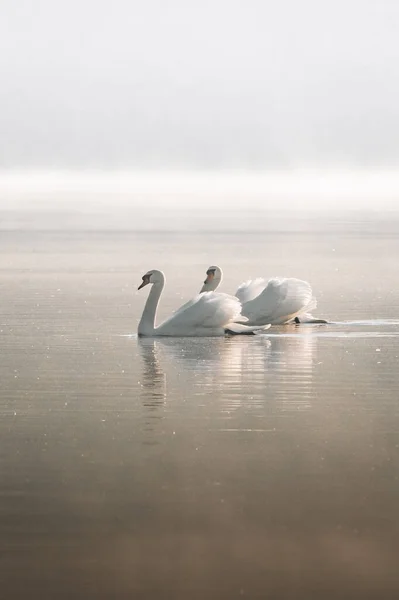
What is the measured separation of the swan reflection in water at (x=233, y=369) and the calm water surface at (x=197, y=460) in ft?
0.10

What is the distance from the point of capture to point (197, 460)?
12.1 meters

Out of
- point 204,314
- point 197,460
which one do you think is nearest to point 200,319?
point 204,314

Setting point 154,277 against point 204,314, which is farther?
point 154,277

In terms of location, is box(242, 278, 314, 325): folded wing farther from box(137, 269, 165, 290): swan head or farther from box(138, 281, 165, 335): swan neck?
box(138, 281, 165, 335): swan neck

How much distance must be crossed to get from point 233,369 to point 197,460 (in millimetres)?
5413

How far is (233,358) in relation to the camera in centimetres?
1862

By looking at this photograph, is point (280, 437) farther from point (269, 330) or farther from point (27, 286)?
point (27, 286)

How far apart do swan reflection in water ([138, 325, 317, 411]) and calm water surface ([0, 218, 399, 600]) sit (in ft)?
0.10

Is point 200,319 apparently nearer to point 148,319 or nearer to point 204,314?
point 204,314

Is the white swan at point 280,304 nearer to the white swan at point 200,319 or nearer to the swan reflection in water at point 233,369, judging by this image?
the swan reflection in water at point 233,369

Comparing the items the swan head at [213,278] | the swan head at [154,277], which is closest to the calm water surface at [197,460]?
the swan head at [154,277]

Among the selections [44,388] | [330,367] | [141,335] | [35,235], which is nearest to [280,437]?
[44,388]

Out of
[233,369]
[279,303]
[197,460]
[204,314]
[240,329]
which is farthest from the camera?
[279,303]

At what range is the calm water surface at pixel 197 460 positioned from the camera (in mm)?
9383
